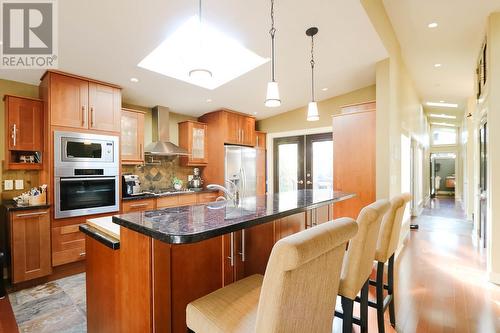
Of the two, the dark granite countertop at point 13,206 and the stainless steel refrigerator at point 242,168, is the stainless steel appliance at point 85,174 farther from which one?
the stainless steel refrigerator at point 242,168

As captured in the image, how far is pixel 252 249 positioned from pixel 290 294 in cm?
92

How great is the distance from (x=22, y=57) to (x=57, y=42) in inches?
25.0

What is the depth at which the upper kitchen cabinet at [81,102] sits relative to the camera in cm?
290

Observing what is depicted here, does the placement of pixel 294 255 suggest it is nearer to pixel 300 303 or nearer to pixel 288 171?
pixel 300 303

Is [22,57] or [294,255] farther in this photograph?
[22,57]

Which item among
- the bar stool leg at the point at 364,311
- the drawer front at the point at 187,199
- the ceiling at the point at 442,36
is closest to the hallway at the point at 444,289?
the bar stool leg at the point at 364,311

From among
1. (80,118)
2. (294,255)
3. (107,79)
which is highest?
(107,79)

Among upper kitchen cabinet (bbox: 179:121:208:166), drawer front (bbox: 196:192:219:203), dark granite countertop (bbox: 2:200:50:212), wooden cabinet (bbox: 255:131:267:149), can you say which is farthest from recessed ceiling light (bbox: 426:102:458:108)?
dark granite countertop (bbox: 2:200:50:212)

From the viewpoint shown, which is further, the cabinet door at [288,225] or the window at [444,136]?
the window at [444,136]

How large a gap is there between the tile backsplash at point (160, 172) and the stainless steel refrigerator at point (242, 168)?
3.01ft

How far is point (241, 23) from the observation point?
2.56 m

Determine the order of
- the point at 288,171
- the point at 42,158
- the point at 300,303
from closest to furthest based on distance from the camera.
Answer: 1. the point at 300,303
2. the point at 42,158
3. the point at 288,171

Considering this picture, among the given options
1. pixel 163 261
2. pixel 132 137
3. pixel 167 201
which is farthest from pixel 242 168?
pixel 163 261

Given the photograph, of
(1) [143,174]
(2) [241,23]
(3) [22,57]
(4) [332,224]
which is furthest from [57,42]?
(4) [332,224]
